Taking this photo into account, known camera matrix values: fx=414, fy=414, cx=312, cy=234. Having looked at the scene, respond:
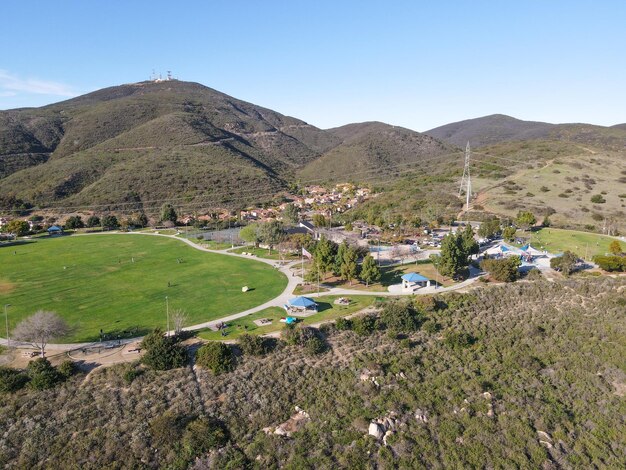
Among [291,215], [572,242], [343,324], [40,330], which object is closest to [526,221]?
[572,242]

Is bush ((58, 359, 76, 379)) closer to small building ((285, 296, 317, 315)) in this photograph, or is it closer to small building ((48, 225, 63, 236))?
small building ((285, 296, 317, 315))

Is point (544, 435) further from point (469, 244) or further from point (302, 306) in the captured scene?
point (469, 244)

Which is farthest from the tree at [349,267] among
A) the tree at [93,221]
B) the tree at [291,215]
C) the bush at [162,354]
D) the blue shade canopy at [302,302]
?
the tree at [93,221]

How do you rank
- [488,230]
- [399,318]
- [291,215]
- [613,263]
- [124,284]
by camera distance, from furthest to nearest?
[291,215], [488,230], [124,284], [613,263], [399,318]

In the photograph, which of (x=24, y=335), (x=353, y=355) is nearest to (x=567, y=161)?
(x=353, y=355)

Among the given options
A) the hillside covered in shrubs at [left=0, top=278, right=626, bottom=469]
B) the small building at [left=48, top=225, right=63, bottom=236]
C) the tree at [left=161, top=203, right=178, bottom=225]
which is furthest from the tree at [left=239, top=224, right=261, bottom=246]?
the small building at [left=48, top=225, right=63, bottom=236]

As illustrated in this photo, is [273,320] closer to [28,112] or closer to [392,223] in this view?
[392,223]

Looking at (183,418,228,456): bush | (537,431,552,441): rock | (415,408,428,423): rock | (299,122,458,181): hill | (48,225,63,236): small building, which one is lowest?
(537,431,552,441): rock

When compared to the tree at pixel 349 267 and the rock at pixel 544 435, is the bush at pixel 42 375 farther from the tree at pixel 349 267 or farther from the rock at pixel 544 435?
the rock at pixel 544 435
